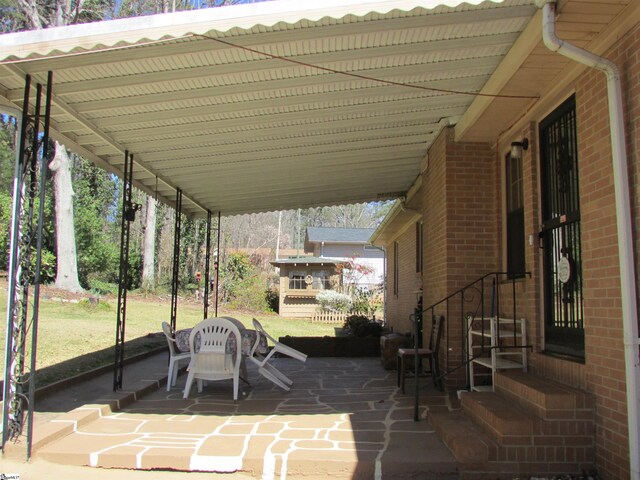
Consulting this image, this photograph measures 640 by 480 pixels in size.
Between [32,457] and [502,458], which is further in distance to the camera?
[32,457]

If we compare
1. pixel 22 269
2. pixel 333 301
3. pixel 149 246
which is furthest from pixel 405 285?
pixel 149 246

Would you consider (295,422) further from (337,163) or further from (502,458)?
(337,163)

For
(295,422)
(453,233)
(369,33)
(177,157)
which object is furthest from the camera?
(177,157)

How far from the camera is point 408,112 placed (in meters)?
5.99

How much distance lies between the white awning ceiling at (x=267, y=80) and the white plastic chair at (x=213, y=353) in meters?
2.20

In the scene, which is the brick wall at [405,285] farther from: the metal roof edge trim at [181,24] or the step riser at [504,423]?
the metal roof edge trim at [181,24]

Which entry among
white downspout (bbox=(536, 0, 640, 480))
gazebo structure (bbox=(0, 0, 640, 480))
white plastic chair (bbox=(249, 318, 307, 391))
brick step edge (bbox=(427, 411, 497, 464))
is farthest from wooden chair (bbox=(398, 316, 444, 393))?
white downspout (bbox=(536, 0, 640, 480))

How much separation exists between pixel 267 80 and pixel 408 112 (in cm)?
188

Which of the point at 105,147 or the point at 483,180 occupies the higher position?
the point at 105,147

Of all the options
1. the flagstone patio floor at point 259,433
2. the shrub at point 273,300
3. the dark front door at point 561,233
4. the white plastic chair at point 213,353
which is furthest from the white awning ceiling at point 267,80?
the shrub at point 273,300

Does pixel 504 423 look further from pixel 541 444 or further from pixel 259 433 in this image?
pixel 259 433

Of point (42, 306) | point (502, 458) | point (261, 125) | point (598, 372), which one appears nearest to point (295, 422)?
point (502, 458)

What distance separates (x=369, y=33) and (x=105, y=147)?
162 inches

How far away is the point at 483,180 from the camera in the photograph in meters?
6.54
